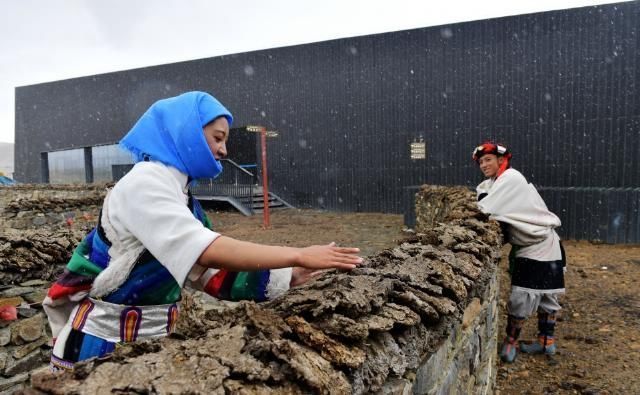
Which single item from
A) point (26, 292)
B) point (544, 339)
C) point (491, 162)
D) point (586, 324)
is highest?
point (491, 162)

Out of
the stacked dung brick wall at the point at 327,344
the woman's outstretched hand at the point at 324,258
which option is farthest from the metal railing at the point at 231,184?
the woman's outstretched hand at the point at 324,258

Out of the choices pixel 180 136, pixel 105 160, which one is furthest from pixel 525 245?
pixel 105 160

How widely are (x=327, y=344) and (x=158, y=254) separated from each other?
23.3 inches

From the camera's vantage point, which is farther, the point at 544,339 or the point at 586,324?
the point at 586,324

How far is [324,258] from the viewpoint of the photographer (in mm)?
1519

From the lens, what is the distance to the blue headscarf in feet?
4.87

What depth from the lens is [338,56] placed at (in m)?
17.3

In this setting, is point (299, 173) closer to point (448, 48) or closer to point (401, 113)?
point (401, 113)

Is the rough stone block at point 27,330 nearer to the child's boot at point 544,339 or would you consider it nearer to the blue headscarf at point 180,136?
the blue headscarf at point 180,136

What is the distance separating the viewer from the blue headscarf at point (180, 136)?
148 centimetres

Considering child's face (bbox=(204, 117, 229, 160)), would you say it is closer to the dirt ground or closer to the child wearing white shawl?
the child wearing white shawl

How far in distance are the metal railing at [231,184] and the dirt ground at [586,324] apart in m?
5.43

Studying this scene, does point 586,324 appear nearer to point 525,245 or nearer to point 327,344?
point 525,245

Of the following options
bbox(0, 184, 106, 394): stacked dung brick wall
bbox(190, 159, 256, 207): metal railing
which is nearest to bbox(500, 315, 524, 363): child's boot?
bbox(0, 184, 106, 394): stacked dung brick wall
